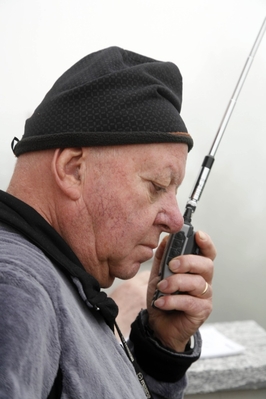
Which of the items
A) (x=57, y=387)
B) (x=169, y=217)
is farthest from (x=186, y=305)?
(x=57, y=387)

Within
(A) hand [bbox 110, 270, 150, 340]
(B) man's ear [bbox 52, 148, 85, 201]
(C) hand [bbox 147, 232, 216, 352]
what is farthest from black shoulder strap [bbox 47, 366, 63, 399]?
(A) hand [bbox 110, 270, 150, 340]

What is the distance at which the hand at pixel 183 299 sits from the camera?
88 centimetres

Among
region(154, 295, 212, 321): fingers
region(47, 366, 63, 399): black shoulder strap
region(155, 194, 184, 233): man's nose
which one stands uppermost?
region(155, 194, 184, 233): man's nose

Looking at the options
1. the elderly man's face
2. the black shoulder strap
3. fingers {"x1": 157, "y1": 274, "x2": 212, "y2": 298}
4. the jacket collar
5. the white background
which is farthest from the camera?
the white background

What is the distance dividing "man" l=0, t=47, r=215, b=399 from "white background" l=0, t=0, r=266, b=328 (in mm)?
667

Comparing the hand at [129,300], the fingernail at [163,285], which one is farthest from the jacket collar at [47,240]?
the hand at [129,300]

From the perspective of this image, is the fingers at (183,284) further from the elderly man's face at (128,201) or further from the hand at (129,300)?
the hand at (129,300)

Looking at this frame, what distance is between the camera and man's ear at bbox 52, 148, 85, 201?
0.63 m

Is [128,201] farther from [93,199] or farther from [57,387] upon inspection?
[57,387]

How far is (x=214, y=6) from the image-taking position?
1.49 meters

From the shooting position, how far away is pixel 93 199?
65 cm

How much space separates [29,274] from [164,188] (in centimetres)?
31

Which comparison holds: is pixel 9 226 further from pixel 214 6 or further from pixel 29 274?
pixel 214 6

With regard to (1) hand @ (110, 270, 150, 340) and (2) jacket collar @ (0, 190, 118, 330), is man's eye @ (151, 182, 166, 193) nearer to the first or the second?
(2) jacket collar @ (0, 190, 118, 330)
